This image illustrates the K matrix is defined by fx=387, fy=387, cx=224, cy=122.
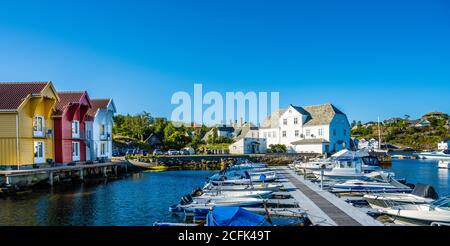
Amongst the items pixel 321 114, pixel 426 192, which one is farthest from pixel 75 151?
pixel 321 114

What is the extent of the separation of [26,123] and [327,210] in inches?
1136

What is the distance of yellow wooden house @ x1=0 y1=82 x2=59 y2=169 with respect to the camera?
33.9 meters

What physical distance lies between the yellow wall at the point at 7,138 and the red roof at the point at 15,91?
883mm

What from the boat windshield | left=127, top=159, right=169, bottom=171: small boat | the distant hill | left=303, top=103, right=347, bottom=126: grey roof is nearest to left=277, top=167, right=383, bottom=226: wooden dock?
the boat windshield

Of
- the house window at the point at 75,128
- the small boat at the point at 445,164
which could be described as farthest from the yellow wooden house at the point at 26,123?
the small boat at the point at 445,164

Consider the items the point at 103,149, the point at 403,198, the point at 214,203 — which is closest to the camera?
the point at 214,203

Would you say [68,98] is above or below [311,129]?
above

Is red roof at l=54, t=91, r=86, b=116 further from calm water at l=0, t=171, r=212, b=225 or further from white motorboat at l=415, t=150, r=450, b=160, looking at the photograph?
white motorboat at l=415, t=150, r=450, b=160

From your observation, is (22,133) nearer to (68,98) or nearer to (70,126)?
(70,126)

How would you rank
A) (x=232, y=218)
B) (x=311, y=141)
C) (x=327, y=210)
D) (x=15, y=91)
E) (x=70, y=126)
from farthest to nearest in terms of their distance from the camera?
(x=311, y=141), (x=70, y=126), (x=15, y=91), (x=327, y=210), (x=232, y=218)

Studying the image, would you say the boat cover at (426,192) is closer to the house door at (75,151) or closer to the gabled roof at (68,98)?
the gabled roof at (68,98)

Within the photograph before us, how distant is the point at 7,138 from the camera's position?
3400cm
